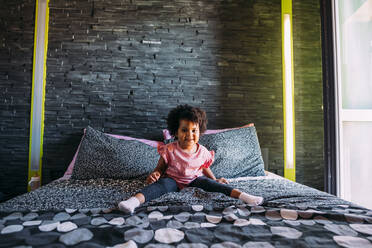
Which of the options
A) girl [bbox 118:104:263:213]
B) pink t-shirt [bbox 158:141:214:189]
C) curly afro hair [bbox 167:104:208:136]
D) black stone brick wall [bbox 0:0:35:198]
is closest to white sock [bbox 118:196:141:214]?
girl [bbox 118:104:263:213]

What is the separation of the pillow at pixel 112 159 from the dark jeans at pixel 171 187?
336 mm

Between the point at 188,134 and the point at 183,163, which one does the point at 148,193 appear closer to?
the point at 183,163

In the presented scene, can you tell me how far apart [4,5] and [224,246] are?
2.69 meters

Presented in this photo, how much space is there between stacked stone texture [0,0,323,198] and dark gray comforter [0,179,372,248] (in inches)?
43.2

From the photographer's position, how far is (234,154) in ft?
6.06

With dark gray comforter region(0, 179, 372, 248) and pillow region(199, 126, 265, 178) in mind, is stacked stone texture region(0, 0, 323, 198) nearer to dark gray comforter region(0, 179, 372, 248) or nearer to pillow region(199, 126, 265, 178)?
pillow region(199, 126, 265, 178)

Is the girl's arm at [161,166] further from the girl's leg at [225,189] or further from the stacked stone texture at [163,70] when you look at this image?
the stacked stone texture at [163,70]

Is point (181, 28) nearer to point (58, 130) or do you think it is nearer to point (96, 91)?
point (96, 91)

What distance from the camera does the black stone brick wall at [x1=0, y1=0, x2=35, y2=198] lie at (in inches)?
86.3

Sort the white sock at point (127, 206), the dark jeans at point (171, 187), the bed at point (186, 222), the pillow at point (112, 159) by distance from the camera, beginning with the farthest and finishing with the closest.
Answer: the pillow at point (112, 159)
the dark jeans at point (171, 187)
the white sock at point (127, 206)
the bed at point (186, 222)

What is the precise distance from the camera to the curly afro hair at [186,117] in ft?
5.70

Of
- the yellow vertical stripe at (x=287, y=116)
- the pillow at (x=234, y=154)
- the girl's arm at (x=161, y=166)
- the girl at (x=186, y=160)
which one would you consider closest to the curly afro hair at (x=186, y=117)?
the girl at (x=186, y=160)

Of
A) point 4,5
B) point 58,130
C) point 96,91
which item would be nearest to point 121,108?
point 96,91

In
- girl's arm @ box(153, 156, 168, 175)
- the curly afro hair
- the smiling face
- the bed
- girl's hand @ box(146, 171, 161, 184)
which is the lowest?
the bed
